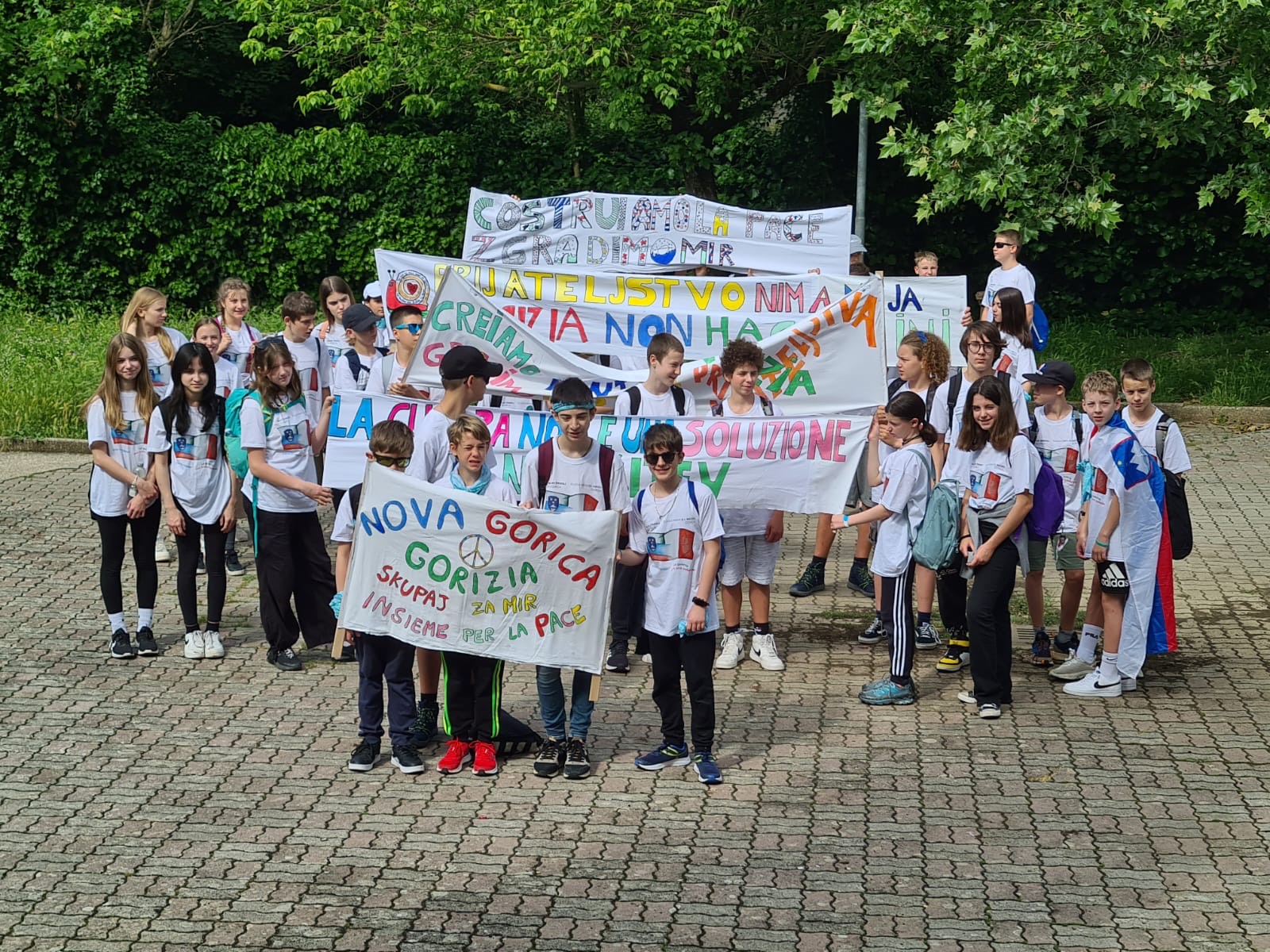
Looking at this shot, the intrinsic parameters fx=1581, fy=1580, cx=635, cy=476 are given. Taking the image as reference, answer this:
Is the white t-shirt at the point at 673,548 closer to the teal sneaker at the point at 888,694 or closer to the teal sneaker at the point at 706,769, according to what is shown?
the teal sneaker at the point at 706,769

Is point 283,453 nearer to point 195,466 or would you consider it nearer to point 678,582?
point 195,466

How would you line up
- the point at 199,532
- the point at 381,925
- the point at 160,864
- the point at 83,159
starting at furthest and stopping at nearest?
the point at 83,159 → the point at 199,532 → the point at 160,864 → the point at 381,925

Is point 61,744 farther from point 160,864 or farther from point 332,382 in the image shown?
point 332,382

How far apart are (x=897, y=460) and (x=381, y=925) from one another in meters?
3.89

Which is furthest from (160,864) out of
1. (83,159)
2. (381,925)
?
(83,159)

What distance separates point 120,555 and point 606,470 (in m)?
3.27

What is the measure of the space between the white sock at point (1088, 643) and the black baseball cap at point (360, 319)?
190 inches

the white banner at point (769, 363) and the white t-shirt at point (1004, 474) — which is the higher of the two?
the white banner at point (769, 363)

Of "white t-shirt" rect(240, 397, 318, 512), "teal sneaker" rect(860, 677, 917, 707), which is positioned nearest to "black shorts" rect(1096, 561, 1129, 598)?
"teal sneaker" rect(860, 677, 917, 707)

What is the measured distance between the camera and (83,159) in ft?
71.5

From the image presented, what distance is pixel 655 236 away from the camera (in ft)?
46.6

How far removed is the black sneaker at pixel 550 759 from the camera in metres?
7.34

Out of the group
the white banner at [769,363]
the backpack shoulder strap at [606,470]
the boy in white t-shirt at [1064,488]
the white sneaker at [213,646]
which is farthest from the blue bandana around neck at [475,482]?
the boy in white t-shirt at [1064,488]

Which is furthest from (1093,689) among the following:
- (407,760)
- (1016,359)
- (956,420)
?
(407,760)
